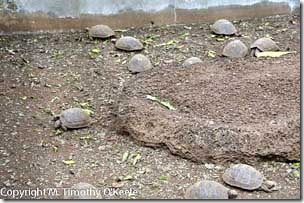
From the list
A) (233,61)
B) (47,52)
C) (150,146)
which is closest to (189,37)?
(233,61)

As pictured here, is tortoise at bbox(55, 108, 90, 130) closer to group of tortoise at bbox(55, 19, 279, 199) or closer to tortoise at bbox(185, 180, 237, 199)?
group of tortoise at bbox(55, 19, 279, 199)

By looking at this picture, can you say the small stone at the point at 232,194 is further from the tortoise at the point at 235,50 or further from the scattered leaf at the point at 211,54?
the scattered leaf at the point at 211,54

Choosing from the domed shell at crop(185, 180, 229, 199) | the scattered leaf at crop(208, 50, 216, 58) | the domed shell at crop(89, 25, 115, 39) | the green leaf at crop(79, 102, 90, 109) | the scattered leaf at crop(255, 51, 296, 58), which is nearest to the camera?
the domed shell at crop(185, 180, 229, 199)

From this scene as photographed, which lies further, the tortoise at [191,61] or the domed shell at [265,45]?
the domed shell at [265,45]

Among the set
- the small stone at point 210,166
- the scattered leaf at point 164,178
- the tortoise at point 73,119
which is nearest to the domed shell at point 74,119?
the tortoise at point 73,119

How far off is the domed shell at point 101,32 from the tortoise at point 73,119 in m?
1.28

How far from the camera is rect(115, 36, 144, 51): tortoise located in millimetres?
4344

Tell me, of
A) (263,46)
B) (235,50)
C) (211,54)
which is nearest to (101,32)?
(211,54)

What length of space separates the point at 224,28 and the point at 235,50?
19.3 inches

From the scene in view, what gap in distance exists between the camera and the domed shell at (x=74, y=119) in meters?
3.33

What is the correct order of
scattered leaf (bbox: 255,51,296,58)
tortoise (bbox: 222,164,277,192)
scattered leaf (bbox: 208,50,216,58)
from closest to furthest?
tortoise (bbox: 222,164,277,192), scattered leaf (bbox: 255,51,296,58), scattered leaf (bbox: 208,50,216,58)

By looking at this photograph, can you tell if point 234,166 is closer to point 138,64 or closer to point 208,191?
point 208,191

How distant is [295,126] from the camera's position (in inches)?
118

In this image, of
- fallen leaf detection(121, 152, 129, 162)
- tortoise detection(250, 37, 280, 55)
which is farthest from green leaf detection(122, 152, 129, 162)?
tortoise detection(250, 37, 280, 55)
